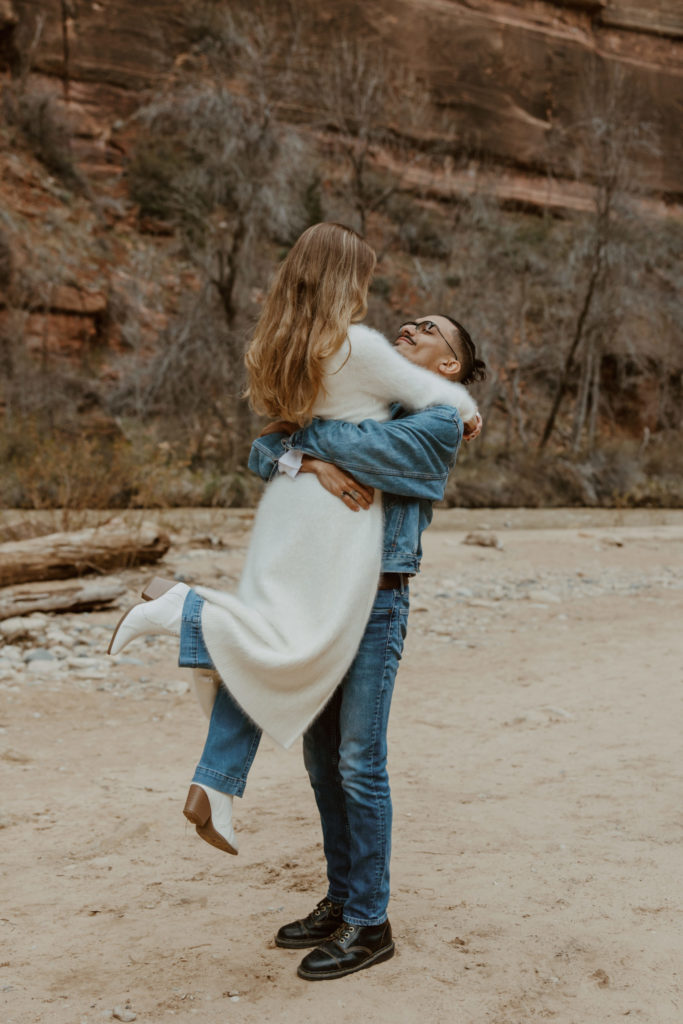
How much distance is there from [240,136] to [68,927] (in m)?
17.8

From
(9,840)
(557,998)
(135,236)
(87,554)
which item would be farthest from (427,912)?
(135,236)

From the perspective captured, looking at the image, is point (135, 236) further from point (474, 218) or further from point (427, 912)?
point (427, 912)

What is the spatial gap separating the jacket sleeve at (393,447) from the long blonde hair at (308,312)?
0.09 m

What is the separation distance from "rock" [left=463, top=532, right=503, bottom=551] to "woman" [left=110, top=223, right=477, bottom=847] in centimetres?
950

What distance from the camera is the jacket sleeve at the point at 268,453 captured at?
2.49 m

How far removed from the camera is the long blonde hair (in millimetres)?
2324

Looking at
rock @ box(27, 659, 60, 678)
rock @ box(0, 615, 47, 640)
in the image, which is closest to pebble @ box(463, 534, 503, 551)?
rock @ box(0, 615, 47, 640)

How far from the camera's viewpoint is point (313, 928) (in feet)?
8.82

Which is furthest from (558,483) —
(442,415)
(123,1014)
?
(123,1014)

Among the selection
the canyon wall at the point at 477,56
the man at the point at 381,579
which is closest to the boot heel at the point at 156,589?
the man at the point at 381,579

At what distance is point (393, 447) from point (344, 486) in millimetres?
154

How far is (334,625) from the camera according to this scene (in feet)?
7.55

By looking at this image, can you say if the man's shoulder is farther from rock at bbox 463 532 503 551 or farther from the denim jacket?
rock at bbox 463 532 503 551

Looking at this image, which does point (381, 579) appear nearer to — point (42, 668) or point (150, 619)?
point (150, 619)
